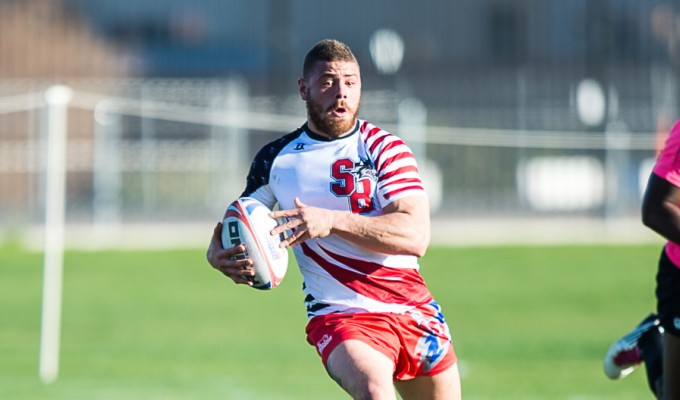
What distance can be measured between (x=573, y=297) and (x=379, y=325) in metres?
14.1

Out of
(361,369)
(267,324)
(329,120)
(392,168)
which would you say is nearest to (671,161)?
(392,168)

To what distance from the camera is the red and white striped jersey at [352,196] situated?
606 centimetres

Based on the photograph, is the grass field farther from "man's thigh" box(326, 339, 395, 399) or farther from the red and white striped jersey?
"man's thigh" box(326, 339, 395, 399)

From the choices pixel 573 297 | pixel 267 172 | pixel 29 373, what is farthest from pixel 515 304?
pixel 267 172

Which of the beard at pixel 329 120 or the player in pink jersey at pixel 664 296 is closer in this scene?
the beard at pixel 329 120

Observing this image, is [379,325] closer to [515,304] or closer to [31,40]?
[515,304]

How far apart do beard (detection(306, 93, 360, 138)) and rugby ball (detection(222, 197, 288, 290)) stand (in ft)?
1.60

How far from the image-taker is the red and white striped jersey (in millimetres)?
6062

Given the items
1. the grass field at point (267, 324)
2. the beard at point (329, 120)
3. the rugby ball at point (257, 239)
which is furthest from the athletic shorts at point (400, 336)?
the grass field at point (267, 324)

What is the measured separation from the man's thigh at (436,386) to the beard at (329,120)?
1.23 metres

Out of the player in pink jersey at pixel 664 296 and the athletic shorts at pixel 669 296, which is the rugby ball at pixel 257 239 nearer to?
the player in pink jersey at pixel 664 296

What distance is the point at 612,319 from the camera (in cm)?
1712

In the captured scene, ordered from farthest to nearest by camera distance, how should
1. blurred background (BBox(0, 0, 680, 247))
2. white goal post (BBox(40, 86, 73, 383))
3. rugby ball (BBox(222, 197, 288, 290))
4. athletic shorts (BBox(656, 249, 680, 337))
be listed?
blurred background (BBox(0, 0, 680, 247)) < white goal post (BBox(40, 86, 73, 383)) < athletic shorts (BBox(656, 249, 680, 337)) < rugby ball (BBox(222, 197, 288, 290))

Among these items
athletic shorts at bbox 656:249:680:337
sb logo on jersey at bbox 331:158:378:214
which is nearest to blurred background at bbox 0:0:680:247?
athletic shorts at bbox 656:249:680:337
